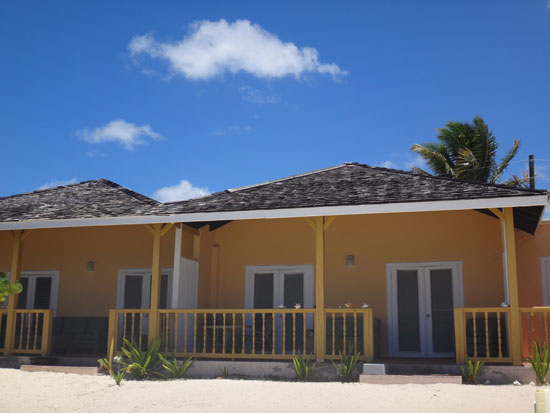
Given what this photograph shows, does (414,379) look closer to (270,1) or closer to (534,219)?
(534,219)

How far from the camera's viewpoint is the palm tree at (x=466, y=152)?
80.6 ft

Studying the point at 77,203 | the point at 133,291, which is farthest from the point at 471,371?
the point at 77,203

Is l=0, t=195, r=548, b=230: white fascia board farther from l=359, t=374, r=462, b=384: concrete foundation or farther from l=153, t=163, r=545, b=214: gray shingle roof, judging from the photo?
l=359, t=374, r=462, b=384: concrete foundation

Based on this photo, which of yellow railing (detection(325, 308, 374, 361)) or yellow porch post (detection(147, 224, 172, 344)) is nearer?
yellow railing (detection(325, 308, 374, 361))

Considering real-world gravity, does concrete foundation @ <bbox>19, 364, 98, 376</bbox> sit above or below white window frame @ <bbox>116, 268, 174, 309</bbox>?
below

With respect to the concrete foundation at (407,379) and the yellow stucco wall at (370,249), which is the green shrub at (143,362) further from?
the concrete foundation at (407,379)

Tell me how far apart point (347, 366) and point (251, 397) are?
1839 mm

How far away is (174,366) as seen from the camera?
1133 cm

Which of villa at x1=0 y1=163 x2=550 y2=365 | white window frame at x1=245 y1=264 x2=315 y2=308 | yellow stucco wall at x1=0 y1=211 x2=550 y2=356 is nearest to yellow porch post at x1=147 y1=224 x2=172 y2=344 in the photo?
villa at x1=0 y1=163 x2=550 y2=365

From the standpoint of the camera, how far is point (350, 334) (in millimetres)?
11531

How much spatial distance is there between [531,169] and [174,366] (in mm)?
19630

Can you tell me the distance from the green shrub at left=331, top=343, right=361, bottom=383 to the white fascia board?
7.82ft

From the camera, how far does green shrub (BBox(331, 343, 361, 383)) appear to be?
1050cm

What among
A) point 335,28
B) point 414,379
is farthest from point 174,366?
point 335,28
